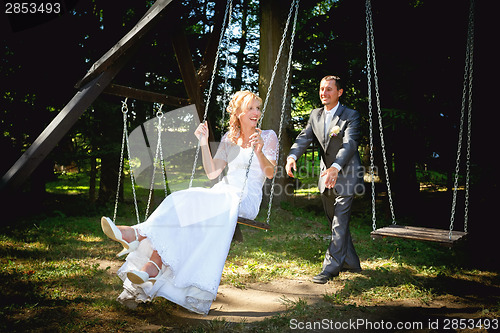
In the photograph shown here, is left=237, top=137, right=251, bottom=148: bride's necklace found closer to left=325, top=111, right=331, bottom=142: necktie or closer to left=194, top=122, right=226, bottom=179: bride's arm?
left=194, top=122, right=226, bottom=179: bride's arm

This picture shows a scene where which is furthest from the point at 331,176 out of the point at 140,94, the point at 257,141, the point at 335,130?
the point at 140,94

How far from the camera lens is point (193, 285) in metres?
3.47

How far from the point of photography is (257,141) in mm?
3971

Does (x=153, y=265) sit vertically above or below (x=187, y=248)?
below

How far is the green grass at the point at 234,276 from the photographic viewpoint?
3.50 metres

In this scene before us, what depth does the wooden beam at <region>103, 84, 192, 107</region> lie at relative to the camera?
5.03m

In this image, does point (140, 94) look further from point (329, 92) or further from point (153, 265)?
point (153, 265)

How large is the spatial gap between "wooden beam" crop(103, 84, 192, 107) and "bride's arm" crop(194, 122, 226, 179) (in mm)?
1532

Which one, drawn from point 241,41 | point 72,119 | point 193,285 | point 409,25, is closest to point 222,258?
point 193,285

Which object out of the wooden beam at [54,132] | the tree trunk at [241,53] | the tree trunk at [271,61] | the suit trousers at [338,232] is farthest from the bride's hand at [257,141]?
the tree trunk at [241,53]

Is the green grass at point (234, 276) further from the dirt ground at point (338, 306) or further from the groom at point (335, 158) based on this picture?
the groom at point (335, 158)

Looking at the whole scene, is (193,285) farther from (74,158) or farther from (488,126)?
(74,158)

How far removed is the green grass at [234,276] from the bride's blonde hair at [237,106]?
1.84m

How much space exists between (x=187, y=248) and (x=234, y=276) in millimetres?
1633
